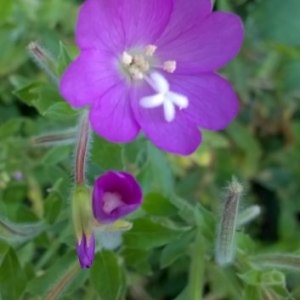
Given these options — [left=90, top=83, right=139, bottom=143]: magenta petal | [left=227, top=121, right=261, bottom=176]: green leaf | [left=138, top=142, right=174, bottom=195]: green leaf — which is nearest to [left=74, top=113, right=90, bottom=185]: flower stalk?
[left=90, top=83, right=139, bottom=143]: magenta petal

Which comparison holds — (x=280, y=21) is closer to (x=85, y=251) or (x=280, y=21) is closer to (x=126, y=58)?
(x=126, y=58)

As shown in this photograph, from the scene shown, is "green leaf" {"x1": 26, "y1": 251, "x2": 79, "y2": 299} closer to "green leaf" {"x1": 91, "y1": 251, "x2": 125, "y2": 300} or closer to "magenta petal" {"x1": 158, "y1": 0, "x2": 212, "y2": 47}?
"green leaf" {"x1": 91, "y1": 251, "x2": 125, "y2": 300}

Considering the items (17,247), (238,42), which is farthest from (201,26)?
(17,247)

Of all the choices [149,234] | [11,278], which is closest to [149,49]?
[149,234]

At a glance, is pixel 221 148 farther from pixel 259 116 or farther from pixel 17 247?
pixel 17 247

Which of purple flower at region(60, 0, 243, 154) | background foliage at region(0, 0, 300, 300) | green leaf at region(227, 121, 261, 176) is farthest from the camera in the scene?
green leaf at region(227, 121, 261, 176)

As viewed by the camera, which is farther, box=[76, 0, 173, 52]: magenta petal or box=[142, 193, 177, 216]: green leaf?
box=[142, 193, 177, 216]: green leaf
